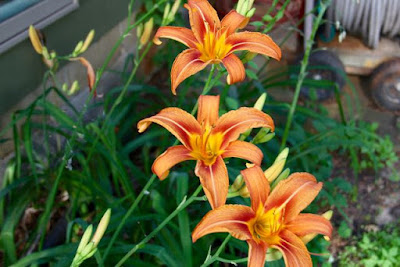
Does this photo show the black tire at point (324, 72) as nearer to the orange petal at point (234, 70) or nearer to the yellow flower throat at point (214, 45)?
the yellow flower throat at point (214, 45)

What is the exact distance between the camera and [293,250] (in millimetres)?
1123

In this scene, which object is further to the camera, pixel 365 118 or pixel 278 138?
pixel 365 118

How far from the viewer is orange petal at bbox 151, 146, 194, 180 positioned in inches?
45.0

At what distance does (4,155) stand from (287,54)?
220cm

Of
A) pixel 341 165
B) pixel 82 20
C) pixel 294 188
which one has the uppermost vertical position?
pixel 294 188

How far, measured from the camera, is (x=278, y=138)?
2773 millimetres

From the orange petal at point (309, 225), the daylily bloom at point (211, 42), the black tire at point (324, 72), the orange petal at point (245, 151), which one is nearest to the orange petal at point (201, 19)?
the daylily bloom at point (211, 42)

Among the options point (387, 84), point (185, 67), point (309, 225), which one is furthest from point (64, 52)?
point (387, 84)

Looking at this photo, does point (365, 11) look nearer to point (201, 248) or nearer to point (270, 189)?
point (201, 248)

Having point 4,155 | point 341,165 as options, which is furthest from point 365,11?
point 4,155

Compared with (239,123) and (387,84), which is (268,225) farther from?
(387,84)

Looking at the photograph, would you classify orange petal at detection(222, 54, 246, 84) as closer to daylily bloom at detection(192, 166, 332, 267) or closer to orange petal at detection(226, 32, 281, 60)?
orange petal at detection(226, 32, 281, 60)

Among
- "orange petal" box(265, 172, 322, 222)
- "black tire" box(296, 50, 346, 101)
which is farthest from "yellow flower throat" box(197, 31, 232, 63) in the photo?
"black tire" box(296, 50, 346, 101)

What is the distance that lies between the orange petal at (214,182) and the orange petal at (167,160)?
5cm
